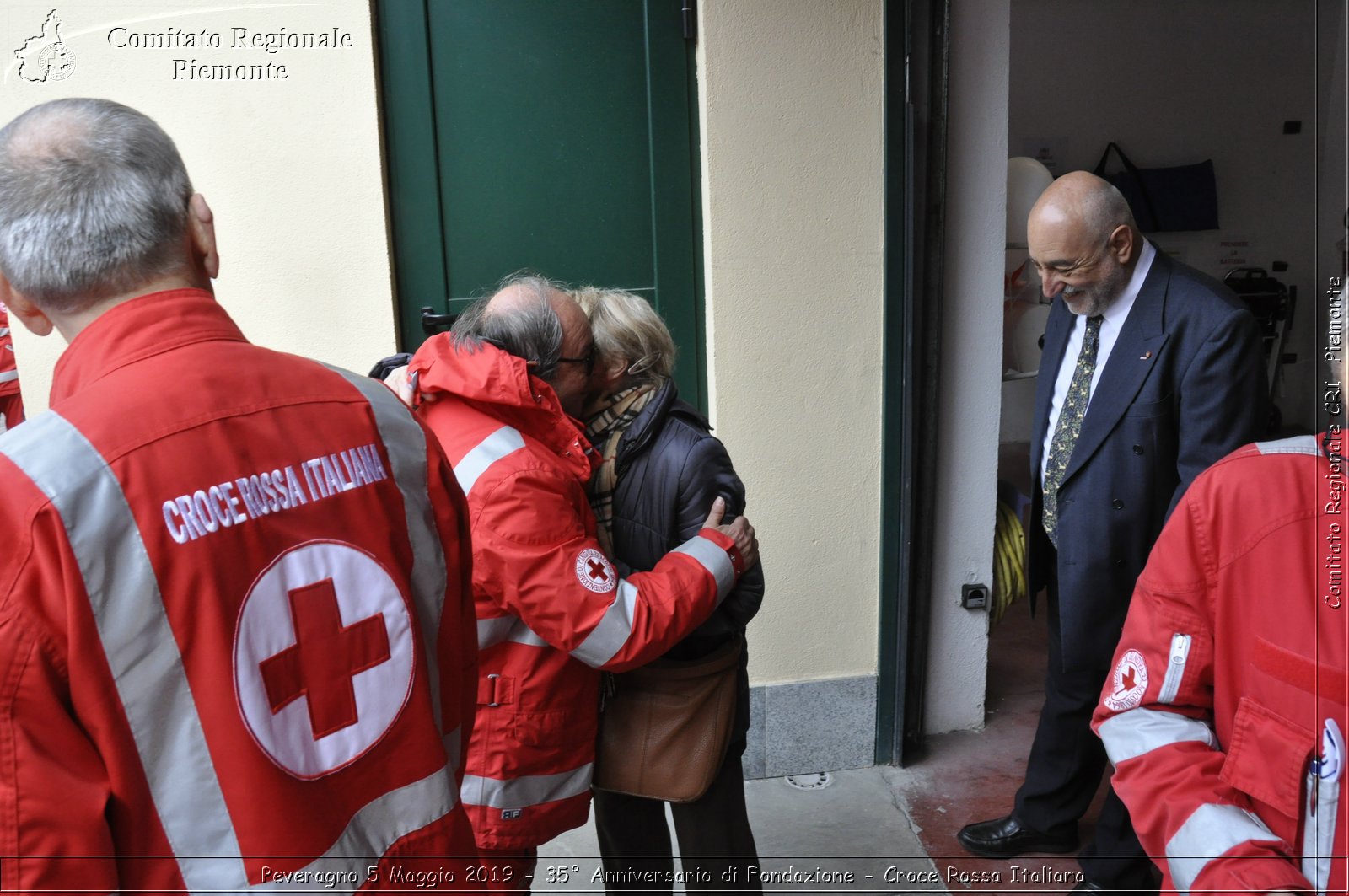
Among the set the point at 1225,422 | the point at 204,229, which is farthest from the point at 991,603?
the point at 204,229

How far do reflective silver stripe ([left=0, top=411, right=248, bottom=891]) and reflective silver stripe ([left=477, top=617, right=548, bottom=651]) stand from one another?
0.86 m

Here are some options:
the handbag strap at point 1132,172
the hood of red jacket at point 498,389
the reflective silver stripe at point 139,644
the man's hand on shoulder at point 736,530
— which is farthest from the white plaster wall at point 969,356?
the handbag strap at point 1132,172

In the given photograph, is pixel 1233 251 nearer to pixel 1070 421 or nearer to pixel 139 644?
pixel 1070 421

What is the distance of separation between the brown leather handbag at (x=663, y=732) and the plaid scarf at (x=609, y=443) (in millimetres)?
311

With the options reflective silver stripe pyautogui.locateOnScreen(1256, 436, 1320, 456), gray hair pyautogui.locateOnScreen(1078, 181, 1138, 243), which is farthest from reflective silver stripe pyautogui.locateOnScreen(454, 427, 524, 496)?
gray hair pyautogui.locateOnScreen(1078, 181, 1138, 243)

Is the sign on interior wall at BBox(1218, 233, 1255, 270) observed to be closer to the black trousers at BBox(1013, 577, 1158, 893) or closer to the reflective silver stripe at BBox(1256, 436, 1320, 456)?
the black trousers at BBox(1013, 577, 1158, 893)

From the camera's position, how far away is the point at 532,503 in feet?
6.15

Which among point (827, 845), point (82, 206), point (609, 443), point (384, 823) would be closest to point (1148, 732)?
point (384, 823)

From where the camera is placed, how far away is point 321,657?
4.09ft

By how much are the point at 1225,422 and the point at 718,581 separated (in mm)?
1485

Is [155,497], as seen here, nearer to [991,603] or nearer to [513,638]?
[513,638]

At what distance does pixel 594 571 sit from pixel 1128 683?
949mm

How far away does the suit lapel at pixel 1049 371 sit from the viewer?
310cm

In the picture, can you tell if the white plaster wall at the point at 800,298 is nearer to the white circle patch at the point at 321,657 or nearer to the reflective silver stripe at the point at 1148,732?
the reflective silver stripe at the point at 1148,732
